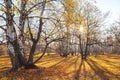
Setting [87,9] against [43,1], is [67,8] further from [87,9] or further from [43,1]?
[87,9]

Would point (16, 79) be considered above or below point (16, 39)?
below

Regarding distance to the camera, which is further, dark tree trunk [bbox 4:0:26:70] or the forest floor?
dark tree trunk [bbox 4:0:26:70]

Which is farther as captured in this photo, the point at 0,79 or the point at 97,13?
the point at 97,13

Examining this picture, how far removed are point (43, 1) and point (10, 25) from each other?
331cm

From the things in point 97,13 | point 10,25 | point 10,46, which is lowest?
point 10,46

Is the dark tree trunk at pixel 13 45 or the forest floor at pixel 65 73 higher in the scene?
the dark tree trunk at pixel 13 45

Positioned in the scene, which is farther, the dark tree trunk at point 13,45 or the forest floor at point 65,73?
the dark tree trunk at point 13,45

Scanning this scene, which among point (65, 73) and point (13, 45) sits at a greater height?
point (13, 45)

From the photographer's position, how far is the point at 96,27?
45500 millimetres

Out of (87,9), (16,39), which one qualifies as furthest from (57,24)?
(87,9)

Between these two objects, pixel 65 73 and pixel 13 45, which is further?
pixel 65 73

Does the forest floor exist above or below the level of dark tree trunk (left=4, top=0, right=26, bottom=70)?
below

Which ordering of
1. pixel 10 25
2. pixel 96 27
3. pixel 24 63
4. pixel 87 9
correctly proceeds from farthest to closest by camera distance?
pixel 96 27
pixel 87 9
pixel 24 63
pixel 10 25

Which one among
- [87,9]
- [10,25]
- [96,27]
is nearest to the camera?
[10,25]
